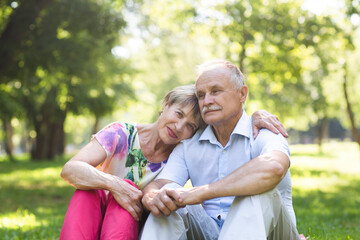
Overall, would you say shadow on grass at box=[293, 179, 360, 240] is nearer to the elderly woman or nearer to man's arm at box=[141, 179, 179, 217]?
the elderly woman

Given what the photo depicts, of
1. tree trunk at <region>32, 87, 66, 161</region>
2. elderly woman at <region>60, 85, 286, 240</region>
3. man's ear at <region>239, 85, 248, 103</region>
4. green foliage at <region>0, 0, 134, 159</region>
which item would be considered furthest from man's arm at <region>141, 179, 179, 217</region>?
tree trunk at <region>32, 87, 66, 161</region>

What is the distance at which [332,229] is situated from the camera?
17.6 ft

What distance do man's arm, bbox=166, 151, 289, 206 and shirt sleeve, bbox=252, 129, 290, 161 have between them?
0.09 metres

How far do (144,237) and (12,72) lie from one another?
400 inches

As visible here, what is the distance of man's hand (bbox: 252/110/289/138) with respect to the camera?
340 centimetres

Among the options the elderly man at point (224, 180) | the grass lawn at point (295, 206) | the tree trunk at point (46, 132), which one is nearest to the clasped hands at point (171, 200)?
the elderly man at point (224, 180)

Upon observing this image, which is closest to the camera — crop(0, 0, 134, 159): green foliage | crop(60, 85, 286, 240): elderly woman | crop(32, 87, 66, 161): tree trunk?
crop(60, 85, 286, 240): elderly woman

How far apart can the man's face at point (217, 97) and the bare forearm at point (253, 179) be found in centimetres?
68

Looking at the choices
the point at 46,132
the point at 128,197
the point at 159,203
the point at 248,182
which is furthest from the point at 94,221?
the point at 46,132

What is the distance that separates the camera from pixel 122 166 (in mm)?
3949

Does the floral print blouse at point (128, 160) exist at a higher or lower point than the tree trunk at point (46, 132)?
higher

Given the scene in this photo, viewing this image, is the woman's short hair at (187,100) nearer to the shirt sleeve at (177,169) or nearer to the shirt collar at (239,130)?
the shirt collar at (239,130)

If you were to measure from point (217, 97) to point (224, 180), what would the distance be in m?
0.83

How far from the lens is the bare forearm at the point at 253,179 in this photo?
2826mm
